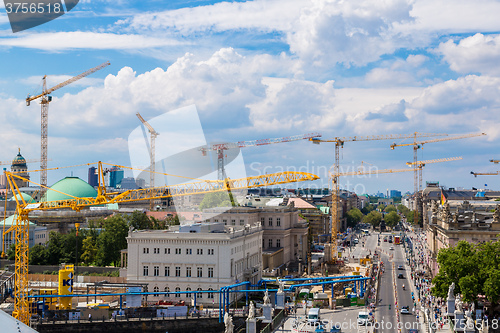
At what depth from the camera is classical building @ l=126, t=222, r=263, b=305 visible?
2970 inches

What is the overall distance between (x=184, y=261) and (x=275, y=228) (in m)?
43.9

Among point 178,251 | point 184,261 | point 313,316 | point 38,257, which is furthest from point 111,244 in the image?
point 313,316

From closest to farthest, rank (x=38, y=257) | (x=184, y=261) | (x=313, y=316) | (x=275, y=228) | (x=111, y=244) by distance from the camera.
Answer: (x=313, y=316) < (x=184, y=261) < (x=38, y=257) < (x=111, y=244) < (x=275, y=228)

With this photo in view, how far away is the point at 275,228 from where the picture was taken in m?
118

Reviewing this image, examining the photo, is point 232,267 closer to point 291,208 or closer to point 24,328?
point 291,208

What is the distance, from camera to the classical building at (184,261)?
2970 inches

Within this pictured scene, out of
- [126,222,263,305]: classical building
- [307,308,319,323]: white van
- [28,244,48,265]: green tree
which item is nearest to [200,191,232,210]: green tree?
[28,244,48,265]: green tree

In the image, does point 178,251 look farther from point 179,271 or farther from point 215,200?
point 215,200

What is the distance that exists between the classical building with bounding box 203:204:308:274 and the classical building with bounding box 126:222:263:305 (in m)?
24.2

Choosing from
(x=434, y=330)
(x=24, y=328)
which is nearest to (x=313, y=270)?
(x=434, y=330)

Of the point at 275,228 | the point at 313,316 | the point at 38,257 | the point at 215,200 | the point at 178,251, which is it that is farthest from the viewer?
the point at 215,200

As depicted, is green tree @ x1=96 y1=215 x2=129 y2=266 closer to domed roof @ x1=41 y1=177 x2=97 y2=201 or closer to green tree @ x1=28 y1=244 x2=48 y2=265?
green tree @ x1=28 y1=244 x2=48 y2=265

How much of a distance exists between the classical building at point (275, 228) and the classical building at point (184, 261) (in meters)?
24.2

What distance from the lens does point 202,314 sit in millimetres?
68188
